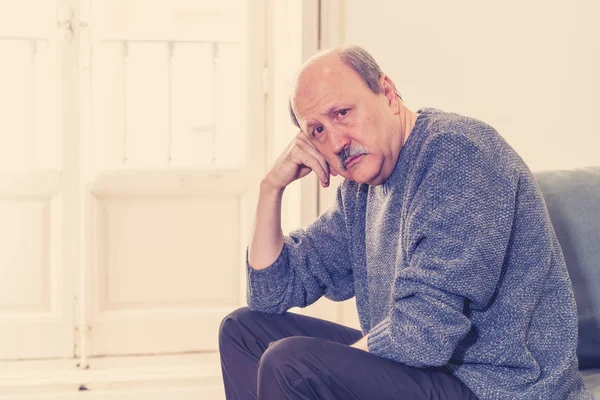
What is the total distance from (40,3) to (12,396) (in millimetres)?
1437

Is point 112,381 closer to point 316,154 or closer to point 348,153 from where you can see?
point 316,154

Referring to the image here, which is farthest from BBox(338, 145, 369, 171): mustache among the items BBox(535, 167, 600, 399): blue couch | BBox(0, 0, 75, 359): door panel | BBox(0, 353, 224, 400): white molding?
BBox(0, 0, 75, 359): door panel

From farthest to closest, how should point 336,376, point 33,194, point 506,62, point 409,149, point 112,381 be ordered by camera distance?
point 33,194 → point 112,381 → point 506,62 → point 409,149 → point 336,376

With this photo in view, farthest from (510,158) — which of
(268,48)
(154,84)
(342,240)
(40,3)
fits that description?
(40,3)

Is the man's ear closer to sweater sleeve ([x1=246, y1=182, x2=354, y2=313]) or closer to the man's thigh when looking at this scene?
sweater sleeve ([x1=246, y1=182, x2=354, y2=313])

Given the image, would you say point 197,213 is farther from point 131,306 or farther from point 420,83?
point 420,83

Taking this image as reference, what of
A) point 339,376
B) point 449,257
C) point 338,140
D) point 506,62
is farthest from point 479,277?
point 506,62

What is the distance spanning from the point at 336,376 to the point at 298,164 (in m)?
0.60

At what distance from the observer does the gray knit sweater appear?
1183mm

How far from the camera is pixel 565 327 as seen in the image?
1255 mm

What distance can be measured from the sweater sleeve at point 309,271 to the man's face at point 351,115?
24 centimetres

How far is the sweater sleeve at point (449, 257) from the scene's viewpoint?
1177mm

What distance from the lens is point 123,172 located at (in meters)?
2.71

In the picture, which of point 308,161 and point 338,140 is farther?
point 308,161
